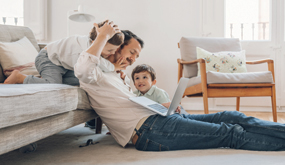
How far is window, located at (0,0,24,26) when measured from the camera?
3.61m

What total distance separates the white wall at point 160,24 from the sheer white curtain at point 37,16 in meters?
0.74

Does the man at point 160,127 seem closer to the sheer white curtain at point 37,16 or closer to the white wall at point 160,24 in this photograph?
the white wall at point 160,24

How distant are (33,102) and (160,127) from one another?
538 millimetres

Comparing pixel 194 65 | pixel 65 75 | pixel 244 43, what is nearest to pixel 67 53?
pixel 65 75

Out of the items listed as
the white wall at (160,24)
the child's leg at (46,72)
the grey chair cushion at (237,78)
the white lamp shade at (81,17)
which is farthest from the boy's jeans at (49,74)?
the white wall at (160,24)

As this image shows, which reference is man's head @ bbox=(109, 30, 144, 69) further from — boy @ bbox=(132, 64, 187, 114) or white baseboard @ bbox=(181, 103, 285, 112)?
white baseboard @ bbox=(181, 103, 285, 112)

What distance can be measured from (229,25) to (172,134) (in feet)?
8.94

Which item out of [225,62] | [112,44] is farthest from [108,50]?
[225,62]

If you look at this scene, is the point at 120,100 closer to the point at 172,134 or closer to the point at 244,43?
the point at 172,134

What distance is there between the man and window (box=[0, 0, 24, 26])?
2995mm

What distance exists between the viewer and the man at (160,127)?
108cm

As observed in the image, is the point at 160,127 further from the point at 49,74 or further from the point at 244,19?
the point at 244,19

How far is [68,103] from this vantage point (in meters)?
1.06

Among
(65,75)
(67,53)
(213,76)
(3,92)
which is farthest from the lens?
(213,76)
